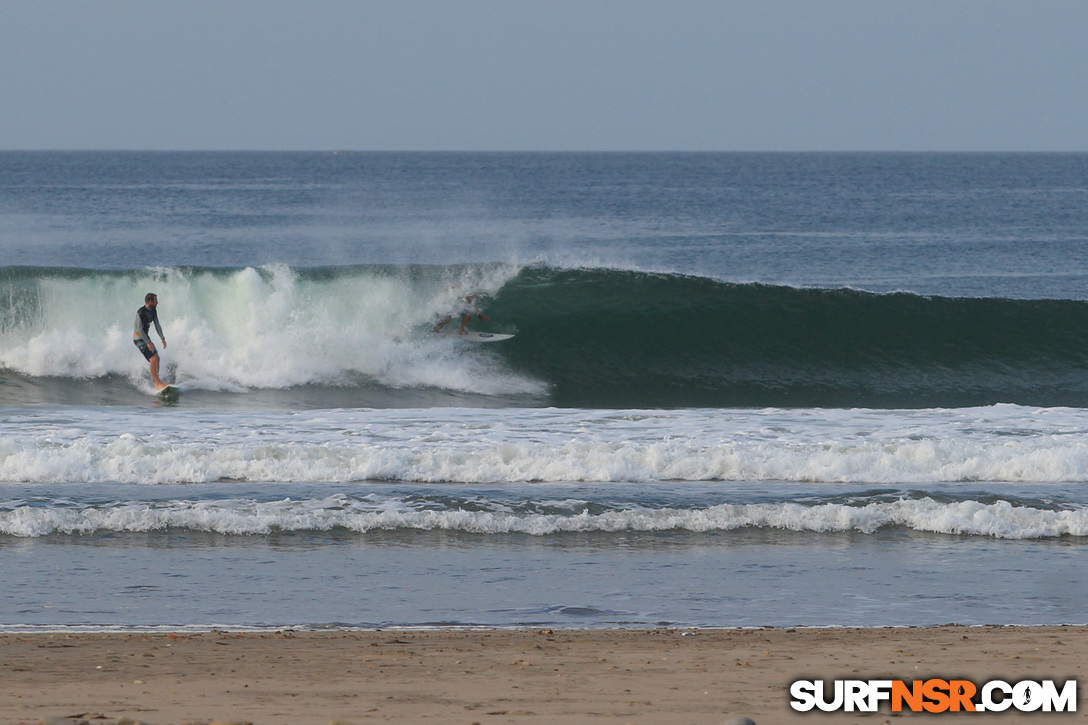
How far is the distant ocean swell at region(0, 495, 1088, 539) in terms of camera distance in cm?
858

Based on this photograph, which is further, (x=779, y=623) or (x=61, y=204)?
(x=61, y=204)

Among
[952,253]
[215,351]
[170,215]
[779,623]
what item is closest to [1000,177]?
[952,253]

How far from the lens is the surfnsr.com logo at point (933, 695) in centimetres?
473

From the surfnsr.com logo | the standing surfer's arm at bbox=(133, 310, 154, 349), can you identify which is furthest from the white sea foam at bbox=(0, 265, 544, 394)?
the surfnsr.com logo

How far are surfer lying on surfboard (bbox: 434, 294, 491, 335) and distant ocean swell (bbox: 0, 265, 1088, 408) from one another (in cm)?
18

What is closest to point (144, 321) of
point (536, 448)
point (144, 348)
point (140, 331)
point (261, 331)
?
point (140, 331)

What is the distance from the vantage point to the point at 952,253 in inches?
1436

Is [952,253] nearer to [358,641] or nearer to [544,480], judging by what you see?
[544,480]

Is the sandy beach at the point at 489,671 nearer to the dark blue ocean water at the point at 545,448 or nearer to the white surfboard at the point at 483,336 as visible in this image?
the dark blue ocean water at the point at 545,448

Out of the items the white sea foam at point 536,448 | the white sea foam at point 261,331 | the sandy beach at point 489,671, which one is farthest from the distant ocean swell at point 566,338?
the sandy beach at point 489,671

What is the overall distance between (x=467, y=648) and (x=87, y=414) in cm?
836

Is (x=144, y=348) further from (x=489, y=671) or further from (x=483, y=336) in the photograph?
(x=489, y=671)

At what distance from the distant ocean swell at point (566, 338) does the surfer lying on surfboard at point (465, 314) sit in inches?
7.1

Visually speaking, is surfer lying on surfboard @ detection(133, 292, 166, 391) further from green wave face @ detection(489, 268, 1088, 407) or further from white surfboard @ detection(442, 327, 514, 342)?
green wave face @ detection(489, 268, 1088, 407)
